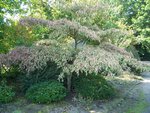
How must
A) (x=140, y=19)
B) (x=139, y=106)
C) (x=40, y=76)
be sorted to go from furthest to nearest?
(x=140, y=19) < (x=40, y=76) < (x=139, y=106)

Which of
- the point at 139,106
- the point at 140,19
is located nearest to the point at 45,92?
the point at 139,106

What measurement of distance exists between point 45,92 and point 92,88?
154 cm

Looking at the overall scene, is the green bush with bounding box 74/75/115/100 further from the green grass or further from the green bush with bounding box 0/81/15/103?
the green bush with bounding box 0/81/15/103

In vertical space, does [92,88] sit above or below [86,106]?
above

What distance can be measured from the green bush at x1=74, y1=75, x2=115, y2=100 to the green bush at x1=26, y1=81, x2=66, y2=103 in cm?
62

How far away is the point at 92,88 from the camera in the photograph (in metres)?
8.11

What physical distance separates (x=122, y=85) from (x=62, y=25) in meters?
4.50

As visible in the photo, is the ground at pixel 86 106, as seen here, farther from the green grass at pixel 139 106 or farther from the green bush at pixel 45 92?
the green bush at pixel 45 92

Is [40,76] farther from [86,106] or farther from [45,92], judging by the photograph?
[86,106]

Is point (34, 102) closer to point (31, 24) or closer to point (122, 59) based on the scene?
point (31, 24)

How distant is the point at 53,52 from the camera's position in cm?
774

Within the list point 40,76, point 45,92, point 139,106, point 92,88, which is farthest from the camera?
point 40,76

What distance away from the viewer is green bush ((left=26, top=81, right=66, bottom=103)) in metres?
7.57

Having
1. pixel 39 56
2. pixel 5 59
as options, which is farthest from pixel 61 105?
pixel 5 59
